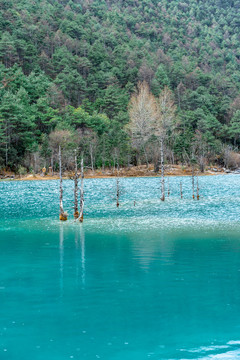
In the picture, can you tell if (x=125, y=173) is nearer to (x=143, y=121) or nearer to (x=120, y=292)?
(x=143, y=121)

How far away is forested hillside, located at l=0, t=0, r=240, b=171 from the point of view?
350 feet

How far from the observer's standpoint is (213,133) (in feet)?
454

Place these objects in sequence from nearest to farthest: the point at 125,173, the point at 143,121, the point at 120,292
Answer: the point at 120,292, the point at 125,173, the point at 143,121

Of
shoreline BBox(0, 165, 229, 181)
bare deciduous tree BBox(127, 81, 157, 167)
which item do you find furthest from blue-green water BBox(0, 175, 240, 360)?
bare deciduous tree BBox(127, 81, 157, 167)

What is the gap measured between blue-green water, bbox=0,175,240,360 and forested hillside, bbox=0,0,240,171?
2409 inches

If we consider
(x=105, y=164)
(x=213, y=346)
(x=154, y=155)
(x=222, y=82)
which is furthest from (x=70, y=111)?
(x=213, y=346)

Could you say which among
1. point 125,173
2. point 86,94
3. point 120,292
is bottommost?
point 120,292

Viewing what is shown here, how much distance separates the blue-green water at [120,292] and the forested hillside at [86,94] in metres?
61.2

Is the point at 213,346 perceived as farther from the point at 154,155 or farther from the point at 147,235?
the point at 154,155

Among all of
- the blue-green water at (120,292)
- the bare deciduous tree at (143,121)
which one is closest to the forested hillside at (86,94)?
the bare deciduous tree at (143,121)

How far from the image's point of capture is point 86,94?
148 meters

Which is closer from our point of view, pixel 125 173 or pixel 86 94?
pixel 125 173

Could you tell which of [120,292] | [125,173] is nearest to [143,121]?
[125,173]

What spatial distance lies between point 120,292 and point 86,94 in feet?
458
